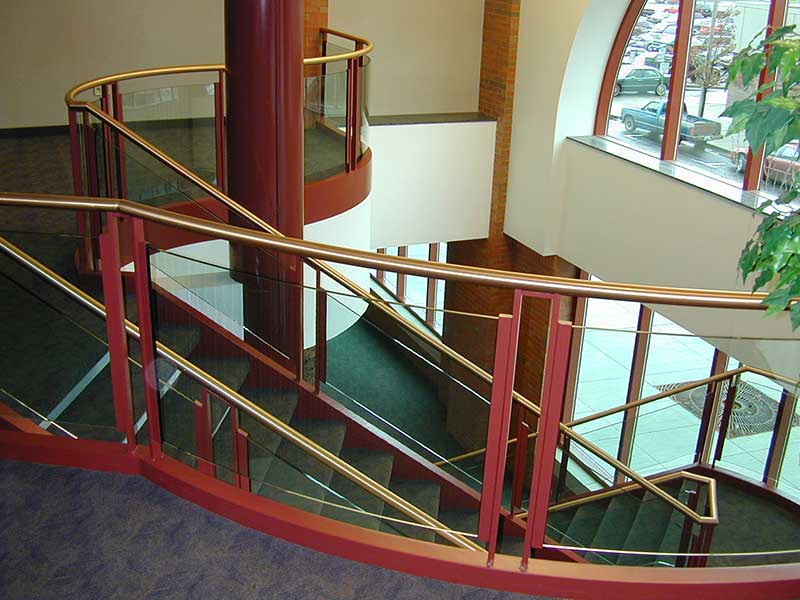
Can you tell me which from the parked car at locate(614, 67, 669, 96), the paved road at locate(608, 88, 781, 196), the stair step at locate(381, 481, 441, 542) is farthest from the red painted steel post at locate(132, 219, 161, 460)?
the parked car at locate(614, 67, 669, 96)

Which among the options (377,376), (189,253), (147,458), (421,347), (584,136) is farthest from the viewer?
(584,136)

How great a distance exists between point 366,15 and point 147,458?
788 cm

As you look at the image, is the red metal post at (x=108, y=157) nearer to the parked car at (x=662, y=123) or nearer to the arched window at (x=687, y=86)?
the arched window at (x=687, y=86)

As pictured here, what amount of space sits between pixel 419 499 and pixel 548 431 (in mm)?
510

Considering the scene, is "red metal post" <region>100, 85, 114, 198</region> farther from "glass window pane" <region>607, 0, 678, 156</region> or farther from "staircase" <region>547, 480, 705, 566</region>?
"glass window pane" <region>607, 0, 678, 156</region>

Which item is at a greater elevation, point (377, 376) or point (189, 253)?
point (377, 376)

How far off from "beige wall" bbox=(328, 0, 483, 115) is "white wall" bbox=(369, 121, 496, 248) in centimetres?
73

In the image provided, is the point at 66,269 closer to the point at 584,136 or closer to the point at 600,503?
the point at 600,503

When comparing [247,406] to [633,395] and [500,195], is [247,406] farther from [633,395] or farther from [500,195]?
[500,195]

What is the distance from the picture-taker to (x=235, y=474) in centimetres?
271

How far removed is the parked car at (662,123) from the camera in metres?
8.12

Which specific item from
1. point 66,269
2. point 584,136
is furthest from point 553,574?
point 584,136

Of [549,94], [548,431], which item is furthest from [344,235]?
[548,431]

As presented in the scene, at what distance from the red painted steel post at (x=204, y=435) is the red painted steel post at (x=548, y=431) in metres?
0.97
